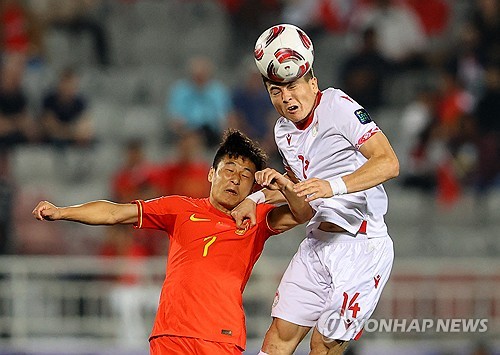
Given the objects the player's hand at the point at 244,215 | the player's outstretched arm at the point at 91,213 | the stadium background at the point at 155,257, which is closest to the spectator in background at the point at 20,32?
the stadium background at the point at 155,257

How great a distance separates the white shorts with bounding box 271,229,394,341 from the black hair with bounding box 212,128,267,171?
21.6 inches

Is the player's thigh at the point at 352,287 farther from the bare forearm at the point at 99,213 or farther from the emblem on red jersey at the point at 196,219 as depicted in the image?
the bare forearm at the point at 99,213

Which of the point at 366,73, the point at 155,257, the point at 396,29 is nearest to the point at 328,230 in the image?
the point at 155,257

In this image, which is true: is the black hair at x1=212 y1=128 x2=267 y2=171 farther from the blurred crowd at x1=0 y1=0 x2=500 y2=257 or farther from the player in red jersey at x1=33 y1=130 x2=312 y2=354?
the blurred crowd at x1=0 y1=0 x2=500 y2=257

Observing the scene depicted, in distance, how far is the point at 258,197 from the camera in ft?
21.8

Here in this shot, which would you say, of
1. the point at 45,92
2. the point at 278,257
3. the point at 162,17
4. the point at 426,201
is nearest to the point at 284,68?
the point at 278,257

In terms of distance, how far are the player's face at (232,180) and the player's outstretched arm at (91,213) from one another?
0.48 meters

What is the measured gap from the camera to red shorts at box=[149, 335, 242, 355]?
20.6 feet

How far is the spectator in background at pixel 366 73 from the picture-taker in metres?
13.9

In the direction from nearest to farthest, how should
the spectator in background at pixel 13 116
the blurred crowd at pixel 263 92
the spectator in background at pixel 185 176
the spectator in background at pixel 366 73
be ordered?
the spectator in background at pixel 185 176, the blurred crowd at pixel 263 92, the spectator in background at pixel 13 116, the spectator in background at pixel 366 73

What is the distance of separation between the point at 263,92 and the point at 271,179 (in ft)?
25.0

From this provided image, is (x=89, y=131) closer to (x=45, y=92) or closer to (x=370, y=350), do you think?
(x=45, y=92)

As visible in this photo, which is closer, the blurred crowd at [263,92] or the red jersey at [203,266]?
the red jersey at [203,266]

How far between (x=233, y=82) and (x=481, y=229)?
3672 mm
